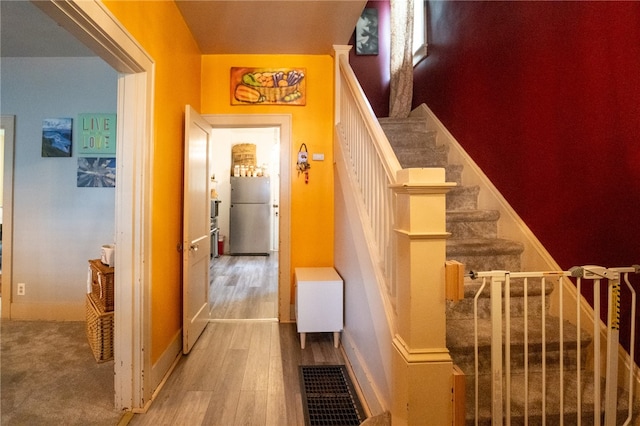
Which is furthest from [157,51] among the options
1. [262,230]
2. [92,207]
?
[262,230]

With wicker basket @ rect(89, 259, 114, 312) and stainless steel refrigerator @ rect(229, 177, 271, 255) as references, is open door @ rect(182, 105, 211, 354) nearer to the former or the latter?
wicker basket @ rect(89, 259, 114, 312)

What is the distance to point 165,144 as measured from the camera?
2139 millimetres

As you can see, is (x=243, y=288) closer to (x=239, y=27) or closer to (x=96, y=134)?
(x=96, y=134)

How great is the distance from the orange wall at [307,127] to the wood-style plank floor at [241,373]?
74 cm

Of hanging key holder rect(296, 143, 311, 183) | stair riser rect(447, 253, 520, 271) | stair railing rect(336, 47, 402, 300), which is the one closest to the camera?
stair railing rect(336, 47, 402, 300)

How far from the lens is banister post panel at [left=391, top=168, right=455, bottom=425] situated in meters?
1.16

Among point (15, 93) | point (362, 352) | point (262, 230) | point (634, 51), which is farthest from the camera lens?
point (262, 230)

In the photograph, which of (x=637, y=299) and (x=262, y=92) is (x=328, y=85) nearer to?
(x=262, y=92)

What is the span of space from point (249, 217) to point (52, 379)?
4641 mm

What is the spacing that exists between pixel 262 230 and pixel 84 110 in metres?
3.95

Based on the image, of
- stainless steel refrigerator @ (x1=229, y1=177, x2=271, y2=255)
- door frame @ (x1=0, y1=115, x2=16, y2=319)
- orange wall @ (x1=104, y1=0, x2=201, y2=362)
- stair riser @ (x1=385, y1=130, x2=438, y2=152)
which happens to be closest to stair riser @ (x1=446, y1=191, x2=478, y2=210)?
stair riser @ (x1=385, y1=130, x2=438, y2=152)

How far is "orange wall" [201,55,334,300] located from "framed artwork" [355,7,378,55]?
1013mm

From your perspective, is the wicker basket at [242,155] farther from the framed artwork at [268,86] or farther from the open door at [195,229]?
the open door at [195,229]

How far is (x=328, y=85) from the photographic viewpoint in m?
3.12
